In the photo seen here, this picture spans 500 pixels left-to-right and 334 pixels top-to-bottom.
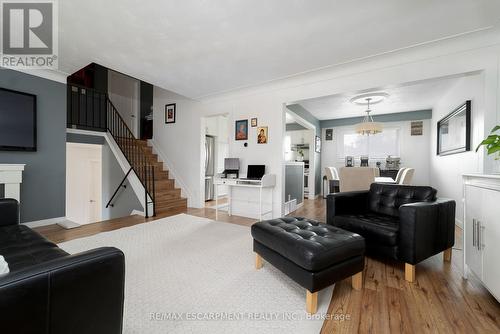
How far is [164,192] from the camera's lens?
185 inches

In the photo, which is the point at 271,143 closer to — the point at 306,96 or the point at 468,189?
the point at 306,96

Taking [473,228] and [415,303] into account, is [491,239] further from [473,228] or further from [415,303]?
[415,303]

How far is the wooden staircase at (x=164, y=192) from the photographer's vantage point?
14.7ft

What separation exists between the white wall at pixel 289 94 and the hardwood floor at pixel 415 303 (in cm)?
146

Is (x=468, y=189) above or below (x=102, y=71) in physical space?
below

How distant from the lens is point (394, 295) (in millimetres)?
1683

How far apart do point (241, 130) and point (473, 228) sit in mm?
3430

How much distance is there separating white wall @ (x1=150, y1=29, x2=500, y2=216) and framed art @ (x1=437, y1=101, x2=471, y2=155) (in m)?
1.12

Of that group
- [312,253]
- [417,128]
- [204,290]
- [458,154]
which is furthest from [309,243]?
[417,128]

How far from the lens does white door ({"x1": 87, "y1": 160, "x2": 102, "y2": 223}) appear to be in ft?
20.2

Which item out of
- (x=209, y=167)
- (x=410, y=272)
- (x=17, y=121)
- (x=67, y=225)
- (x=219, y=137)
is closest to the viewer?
(x=410, y=272)

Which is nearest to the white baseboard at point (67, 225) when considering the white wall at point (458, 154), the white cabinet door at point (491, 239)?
the white cabinet door at point (491, 239)

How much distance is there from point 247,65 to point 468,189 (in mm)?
2831

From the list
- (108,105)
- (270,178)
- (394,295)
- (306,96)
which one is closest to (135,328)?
(394,295)
